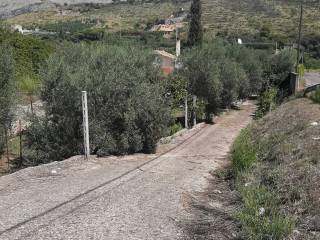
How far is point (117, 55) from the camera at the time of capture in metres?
16.4

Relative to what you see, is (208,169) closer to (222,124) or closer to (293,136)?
(293,136)

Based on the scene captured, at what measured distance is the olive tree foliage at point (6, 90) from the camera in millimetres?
15297

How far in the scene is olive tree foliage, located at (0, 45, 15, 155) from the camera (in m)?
15.3

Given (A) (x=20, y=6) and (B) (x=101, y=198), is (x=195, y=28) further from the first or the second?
(A) (x=20, y=6)

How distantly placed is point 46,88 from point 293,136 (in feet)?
23.6

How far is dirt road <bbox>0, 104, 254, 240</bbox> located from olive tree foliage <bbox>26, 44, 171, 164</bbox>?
1.15 m

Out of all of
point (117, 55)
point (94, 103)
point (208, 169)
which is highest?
point (117, 55)

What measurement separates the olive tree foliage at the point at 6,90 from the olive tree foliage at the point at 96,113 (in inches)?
67.6

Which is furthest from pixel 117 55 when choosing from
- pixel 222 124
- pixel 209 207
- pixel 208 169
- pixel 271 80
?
pixel 271 80

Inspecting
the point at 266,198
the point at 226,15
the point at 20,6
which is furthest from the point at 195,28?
the point at 20,6

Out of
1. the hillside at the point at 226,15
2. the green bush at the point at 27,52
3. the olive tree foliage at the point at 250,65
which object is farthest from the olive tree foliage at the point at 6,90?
the hillside at the point at 226,15

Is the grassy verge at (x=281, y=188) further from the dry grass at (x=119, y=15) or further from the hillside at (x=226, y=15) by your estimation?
the dry grass at (x=119, y=15)

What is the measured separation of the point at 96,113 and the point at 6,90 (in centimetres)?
351

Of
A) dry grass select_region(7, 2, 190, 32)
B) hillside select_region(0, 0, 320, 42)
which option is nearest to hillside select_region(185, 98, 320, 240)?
hillside select_region(0, 0, 320, 42)
